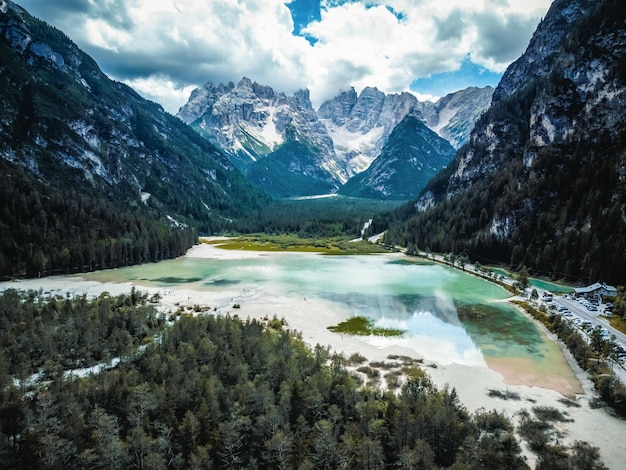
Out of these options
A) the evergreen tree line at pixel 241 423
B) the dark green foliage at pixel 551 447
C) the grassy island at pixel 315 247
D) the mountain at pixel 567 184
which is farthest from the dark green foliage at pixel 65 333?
the grassy island at pixel 315 247

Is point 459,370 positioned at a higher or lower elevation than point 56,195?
lower

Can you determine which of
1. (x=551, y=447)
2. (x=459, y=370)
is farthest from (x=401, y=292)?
(x=551, y=447)

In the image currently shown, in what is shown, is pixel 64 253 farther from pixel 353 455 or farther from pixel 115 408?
pixel 353 455

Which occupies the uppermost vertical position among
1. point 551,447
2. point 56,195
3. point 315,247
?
point 56,195

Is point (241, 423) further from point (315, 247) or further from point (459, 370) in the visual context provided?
point (315, 247)

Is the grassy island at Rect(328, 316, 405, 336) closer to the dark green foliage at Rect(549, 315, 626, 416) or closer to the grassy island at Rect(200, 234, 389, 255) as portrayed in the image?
the dark green foliage at Rect(549, 315, 626, 416)

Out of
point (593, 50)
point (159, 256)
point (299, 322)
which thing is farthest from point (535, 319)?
point (159, 256)
